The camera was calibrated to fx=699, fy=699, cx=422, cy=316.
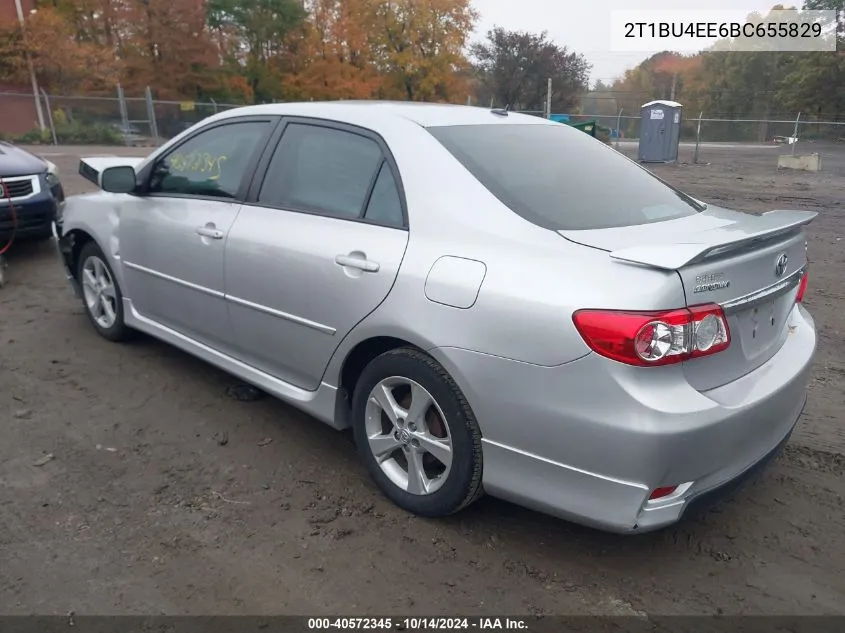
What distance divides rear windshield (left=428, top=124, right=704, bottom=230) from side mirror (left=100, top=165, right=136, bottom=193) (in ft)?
6.84

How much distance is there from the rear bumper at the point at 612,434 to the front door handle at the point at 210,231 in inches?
62.7

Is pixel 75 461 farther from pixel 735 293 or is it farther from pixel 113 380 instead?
pixel 735 293

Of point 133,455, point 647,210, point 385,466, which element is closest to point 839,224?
point 647,210

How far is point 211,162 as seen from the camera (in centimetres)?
392

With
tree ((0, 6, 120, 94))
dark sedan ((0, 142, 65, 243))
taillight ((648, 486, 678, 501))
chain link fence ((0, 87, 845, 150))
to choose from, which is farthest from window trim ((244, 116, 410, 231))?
tree ((0, 6, 120, 94))

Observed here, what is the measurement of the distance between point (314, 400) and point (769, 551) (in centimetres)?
200

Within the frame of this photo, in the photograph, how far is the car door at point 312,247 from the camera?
2.94m

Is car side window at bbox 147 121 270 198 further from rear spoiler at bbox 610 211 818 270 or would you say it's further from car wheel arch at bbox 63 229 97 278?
rear spoiler at bbox 610 211 818 270

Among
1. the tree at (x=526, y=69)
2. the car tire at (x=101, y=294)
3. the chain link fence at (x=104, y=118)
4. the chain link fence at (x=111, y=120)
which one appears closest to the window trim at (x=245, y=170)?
the car tire at (x=101, y=294)

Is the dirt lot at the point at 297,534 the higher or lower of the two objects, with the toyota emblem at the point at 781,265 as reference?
lower

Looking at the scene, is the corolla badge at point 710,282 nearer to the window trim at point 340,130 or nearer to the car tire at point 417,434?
the car tire at point 417,434

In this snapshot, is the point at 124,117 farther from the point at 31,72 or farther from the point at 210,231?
the point at 210,231

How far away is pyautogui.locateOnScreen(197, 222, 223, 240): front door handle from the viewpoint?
362 cm

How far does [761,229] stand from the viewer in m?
2.67
